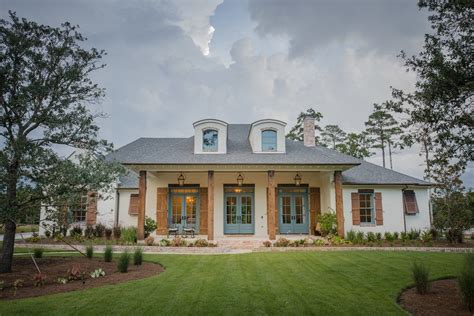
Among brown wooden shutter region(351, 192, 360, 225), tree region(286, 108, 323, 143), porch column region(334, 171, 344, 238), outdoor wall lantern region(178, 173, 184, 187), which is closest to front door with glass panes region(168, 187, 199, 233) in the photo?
outdoor wall lantern region(178, 173, 184, 187)

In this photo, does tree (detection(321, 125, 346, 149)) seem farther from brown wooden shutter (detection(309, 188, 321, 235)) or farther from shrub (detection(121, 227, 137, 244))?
shrub (detection(121, 227, 137, 244))

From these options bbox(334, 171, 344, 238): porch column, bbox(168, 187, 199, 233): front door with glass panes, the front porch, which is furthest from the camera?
bbox(168, 187, 199, 233): front door with glass panes

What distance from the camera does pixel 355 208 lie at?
632 inches

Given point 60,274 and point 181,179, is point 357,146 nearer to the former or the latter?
point 181,179

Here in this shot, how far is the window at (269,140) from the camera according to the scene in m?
16.3

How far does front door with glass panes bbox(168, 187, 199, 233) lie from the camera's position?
16.6 meters

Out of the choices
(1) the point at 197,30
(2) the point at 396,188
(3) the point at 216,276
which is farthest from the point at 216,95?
(3) the point at 216,276

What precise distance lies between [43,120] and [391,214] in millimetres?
16006

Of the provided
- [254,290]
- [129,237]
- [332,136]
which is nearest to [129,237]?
[129,237]

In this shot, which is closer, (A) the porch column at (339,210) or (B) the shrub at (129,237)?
(B) the shrub at (129,237)

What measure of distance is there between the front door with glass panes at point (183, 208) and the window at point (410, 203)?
11.1m

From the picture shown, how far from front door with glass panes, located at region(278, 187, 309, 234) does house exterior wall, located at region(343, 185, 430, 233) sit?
215 centimetres

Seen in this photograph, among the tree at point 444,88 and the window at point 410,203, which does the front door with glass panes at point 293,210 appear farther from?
the tree at point 444,88

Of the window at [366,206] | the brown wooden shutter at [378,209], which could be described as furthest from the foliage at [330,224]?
the brown wooden shutter at [378,209]
